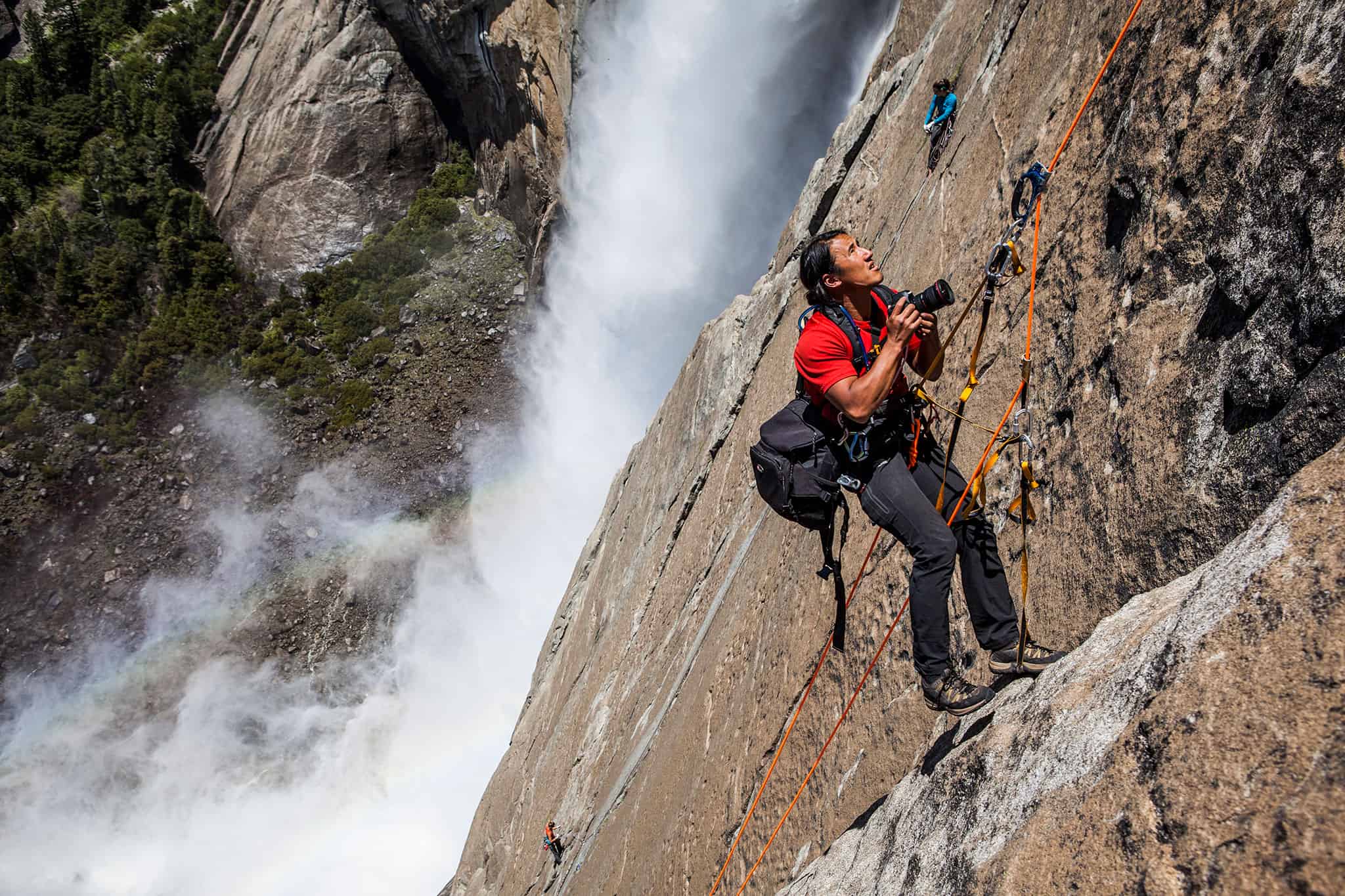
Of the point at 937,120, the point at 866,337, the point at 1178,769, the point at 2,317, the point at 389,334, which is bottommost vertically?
the point at 1178,769

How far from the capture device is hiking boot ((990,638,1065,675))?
309 cm

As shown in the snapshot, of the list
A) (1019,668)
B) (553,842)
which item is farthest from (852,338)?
(553,842)

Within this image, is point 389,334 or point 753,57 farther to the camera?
point 389,334

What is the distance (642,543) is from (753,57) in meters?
23.4

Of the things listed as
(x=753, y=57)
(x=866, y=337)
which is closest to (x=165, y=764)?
(x=753, y=57)

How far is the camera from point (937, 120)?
7559 mm

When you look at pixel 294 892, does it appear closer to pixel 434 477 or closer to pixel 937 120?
pixel 434 477

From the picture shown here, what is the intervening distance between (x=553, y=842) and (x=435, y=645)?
26.6 m

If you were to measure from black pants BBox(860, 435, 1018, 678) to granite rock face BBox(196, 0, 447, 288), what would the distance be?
40550mm

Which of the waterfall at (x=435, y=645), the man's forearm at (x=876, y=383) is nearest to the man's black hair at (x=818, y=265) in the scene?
the man's forearm at (x=876, y=383)

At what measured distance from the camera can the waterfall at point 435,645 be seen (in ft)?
107

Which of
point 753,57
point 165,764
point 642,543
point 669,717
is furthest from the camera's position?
point 165,764

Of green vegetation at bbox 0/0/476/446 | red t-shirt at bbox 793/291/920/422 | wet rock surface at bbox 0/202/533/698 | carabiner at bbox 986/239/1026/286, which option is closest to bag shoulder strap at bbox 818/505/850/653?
red t-shirt at bbox 793/291/920/422

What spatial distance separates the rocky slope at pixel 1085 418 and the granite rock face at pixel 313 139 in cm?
3470
